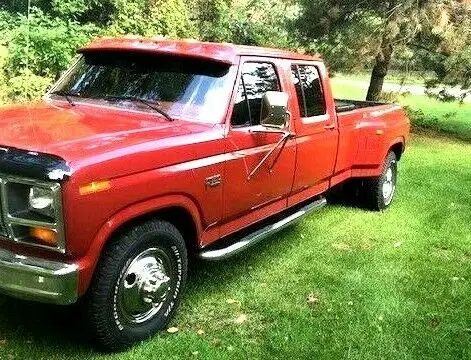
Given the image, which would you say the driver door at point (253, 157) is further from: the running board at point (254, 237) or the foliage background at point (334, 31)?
the foliage background at point (334, 31)

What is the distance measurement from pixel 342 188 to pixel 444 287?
301 centimetres

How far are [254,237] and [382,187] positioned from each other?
10.8ft

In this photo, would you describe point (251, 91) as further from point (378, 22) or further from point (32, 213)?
point (378, 22)

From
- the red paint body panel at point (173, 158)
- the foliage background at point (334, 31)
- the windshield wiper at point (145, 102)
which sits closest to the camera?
the red paint body panel at point (173, 158)

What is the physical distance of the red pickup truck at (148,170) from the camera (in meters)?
3.40

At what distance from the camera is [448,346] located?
14.3 ft

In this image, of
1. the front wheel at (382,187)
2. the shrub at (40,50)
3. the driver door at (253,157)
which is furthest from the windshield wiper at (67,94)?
the shrub at (40,50)

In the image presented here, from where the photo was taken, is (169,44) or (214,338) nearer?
(214,338)

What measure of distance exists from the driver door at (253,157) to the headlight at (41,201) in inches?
59.3

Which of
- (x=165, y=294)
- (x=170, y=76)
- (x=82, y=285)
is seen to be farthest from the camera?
(x=170, y=76)

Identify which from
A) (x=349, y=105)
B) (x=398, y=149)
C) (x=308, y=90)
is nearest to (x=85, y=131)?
(x=308, y=90)

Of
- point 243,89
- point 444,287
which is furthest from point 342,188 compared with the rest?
point 243,89

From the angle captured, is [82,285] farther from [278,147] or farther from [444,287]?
[444,287]

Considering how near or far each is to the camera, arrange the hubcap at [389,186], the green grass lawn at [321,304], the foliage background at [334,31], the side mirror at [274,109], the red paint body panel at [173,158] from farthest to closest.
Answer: the foliage background at [334,31] < the hubcap at [389,186] < the side mirror at [274,109] < the green grass lawn at [321,304] < the red paint body panel at [173,158]
